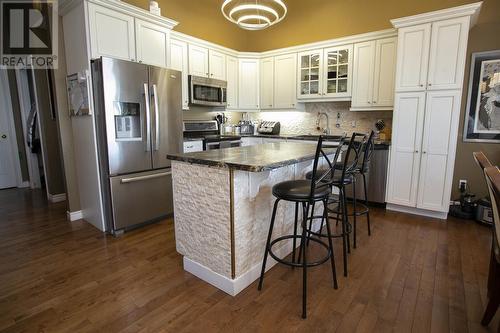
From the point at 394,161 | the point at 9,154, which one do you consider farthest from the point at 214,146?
the point at 9,154

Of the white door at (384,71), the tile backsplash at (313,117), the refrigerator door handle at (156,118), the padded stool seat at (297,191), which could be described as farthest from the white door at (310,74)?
the padded stool seat at (297,191)

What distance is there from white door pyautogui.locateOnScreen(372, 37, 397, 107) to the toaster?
72.4 inches

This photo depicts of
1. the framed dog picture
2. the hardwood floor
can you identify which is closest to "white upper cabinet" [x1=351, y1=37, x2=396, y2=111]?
the framed dog picture

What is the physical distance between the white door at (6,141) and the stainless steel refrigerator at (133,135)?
3604 millimetres

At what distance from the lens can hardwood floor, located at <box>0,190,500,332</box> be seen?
170cm

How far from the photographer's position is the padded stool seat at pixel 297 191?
1.75 meters

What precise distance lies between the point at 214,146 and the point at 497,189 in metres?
3.58

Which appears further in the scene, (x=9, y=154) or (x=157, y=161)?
(x=9, y=154)

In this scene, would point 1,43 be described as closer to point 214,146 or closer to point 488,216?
point 214,146

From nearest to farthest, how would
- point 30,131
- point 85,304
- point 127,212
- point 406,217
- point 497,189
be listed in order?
1. point 497,189
2. point 85,304
3. point 127,212
4. point 406,217
5. point 30,131

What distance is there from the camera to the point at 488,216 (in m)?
3.22

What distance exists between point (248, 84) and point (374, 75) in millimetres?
2324

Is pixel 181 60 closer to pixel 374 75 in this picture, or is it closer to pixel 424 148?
pixel 374 75

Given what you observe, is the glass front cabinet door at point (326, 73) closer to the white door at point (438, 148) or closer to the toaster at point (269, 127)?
the toaster at point (269, 127)
